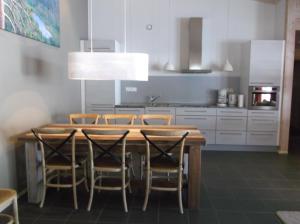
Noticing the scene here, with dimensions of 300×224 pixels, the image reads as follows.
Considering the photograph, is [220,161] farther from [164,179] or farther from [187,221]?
[187,221]

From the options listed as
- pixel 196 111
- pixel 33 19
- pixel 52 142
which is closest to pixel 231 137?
pixel 196 111

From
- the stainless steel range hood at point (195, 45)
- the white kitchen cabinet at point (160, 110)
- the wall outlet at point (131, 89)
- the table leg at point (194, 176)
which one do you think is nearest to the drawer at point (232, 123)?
the white kitchen cabinet at point (160, 110)

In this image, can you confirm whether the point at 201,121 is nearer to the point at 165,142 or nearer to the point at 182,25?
the point at 182,25

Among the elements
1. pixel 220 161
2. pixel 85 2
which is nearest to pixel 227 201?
pixel 220 161

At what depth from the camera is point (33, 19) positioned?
3.56 metres

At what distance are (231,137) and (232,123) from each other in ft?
0.91

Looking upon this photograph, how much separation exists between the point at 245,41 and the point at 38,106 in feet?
14.1

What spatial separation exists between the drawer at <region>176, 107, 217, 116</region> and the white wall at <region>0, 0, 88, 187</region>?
2070 millimetres

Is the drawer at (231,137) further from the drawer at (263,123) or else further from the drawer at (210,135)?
the drawer at (263,123)

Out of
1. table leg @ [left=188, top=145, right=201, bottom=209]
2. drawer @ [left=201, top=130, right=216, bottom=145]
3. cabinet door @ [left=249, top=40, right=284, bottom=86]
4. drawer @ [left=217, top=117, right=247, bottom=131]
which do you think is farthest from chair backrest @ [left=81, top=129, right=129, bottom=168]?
cabinet door @ [left=249, top=40, right=284, bottom=86]

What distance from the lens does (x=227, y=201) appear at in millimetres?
3234

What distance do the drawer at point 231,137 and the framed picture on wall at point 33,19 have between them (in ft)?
11.2

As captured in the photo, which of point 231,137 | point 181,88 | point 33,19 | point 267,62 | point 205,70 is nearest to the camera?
point 33,19

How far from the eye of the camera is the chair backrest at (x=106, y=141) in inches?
113
